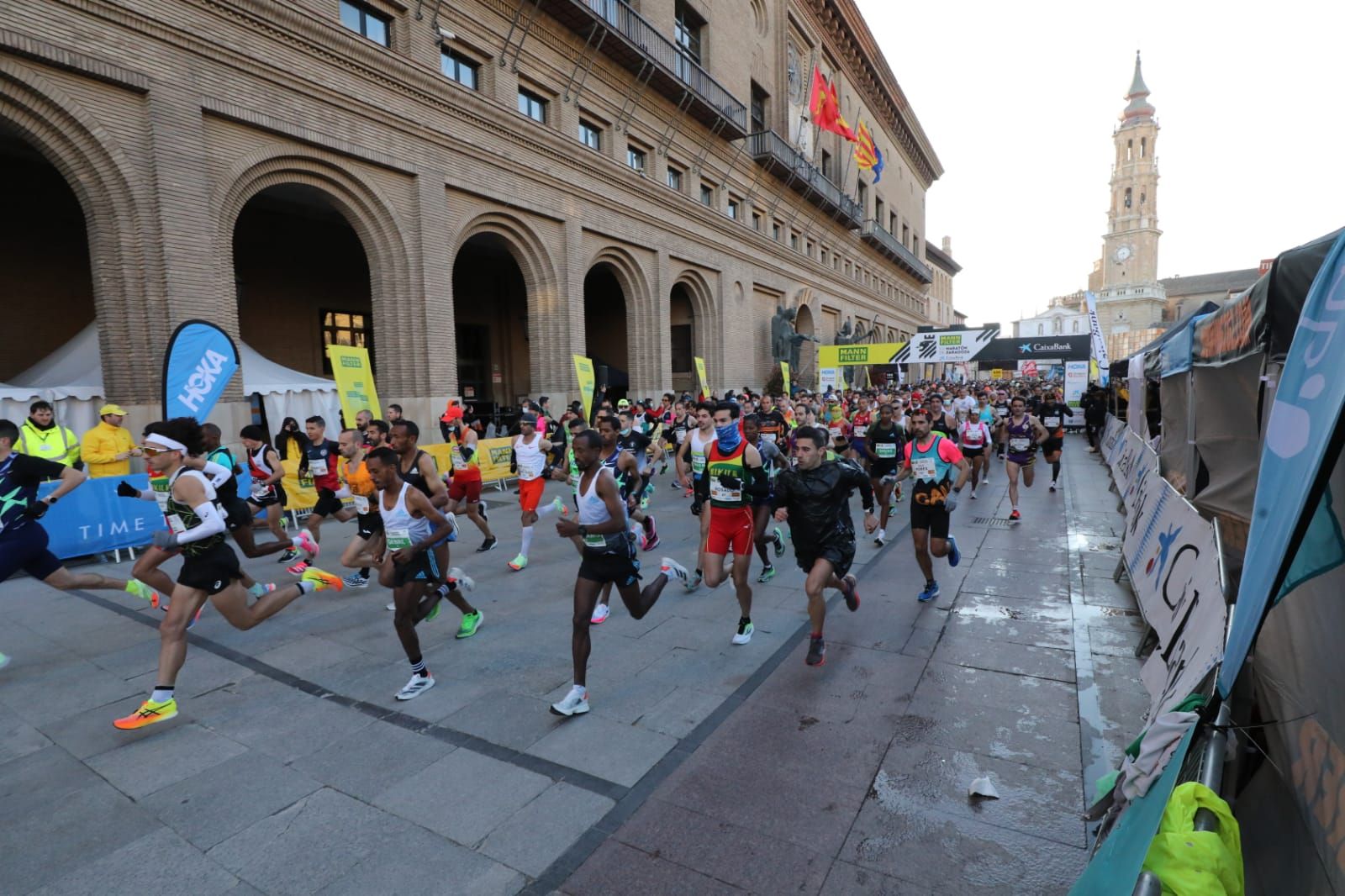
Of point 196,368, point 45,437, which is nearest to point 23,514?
point 196,368

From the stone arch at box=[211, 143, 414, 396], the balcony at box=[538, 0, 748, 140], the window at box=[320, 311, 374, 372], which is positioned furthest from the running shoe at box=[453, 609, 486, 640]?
the balcony at box=[538, 0, 748, 140]

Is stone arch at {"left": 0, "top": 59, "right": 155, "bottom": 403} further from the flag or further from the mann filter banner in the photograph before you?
the flag

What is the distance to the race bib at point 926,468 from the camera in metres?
6.47

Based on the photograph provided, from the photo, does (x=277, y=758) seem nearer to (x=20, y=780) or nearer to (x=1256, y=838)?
(x=20, y=780)

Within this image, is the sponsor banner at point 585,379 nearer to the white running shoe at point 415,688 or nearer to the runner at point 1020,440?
the runner at point 1020,440

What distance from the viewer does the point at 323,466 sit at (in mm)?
8109

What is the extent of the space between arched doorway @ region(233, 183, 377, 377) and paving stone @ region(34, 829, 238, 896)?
16408mm

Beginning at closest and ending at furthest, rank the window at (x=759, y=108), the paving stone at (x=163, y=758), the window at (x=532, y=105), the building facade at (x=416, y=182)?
the paving stone at (x=163, y=758), the building facade at (x=416, y=182), the window at (x=532, y=105), the window at (x=759, y=108)

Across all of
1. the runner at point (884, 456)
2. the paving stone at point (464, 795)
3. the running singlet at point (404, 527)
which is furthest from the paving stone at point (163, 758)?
the runner at point (884, 456)

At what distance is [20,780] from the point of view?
3.78 metres

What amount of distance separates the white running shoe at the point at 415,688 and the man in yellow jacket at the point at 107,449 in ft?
23.9

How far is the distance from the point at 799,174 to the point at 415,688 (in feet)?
109

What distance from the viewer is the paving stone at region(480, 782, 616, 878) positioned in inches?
121

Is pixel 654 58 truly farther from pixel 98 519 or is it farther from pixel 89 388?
pixel 98 519
